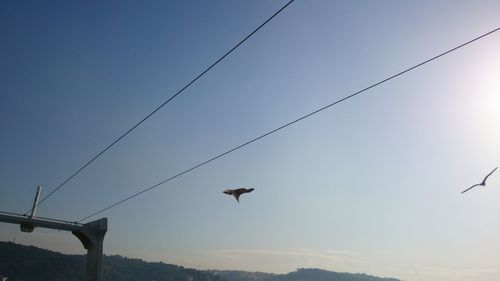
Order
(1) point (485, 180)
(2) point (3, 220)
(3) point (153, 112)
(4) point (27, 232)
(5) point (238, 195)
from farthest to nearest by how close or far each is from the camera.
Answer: (4) point (27, 232) < (2) point (3, 220) < (3) point (153, 112) < (5) point (238, 195) < (1) point (485, 180)

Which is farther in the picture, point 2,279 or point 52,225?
point 2,279

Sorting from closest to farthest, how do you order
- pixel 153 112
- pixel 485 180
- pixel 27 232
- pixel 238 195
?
pixel 485 180 → pixel 238 195 → pixel 153 112 → pixel 27 232

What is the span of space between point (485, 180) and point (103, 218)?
18.1 metres

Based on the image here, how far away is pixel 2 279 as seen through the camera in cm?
6562

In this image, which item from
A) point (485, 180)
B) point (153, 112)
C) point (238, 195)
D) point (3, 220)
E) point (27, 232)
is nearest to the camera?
point (485, 180)

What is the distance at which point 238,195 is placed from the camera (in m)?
15.6

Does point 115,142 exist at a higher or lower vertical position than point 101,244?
higher

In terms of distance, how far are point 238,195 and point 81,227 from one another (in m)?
10.4

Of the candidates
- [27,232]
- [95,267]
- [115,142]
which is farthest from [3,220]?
[115,142]

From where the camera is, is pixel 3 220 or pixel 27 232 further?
pixel 27 232

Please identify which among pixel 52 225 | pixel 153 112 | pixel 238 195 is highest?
pixel 153 112

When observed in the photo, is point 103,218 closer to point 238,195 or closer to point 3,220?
point 3,220

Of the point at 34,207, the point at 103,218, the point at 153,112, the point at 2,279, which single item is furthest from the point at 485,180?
the point at 2,279

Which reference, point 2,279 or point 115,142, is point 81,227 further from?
point 2,279
